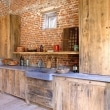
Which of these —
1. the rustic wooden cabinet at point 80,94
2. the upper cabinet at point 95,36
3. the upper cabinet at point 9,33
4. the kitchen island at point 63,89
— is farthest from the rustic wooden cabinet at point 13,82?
the upper cabinet at point 95,36

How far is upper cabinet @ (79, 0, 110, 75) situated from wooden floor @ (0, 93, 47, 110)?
5.19 ft

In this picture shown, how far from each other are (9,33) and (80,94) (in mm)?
3678

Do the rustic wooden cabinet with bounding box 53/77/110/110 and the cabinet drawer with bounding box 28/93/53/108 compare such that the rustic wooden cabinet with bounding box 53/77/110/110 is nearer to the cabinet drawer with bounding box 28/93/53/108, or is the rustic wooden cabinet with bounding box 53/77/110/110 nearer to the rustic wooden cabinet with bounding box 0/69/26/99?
the cabinet drawer with bounding box 28/93/53/108

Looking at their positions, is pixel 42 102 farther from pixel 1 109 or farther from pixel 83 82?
pixel 83 82

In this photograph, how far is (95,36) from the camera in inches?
142

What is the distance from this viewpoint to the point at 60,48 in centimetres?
478

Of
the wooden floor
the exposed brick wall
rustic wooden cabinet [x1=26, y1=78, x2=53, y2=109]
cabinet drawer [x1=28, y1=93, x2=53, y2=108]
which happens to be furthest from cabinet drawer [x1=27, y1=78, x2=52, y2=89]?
the exposed brick wall

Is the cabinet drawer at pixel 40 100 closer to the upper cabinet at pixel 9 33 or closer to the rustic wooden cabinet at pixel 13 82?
the rustic wooden cabinet at pixel 13 82

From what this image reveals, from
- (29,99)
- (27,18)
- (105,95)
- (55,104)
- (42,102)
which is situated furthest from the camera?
(27,18)

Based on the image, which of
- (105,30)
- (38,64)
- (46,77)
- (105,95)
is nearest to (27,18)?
(38,64)

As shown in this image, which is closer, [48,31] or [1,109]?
[1,109]

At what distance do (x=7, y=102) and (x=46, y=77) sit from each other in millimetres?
1604

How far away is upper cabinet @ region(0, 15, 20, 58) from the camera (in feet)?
19.6

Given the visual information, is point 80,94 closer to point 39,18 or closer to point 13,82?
point 13,82
